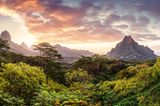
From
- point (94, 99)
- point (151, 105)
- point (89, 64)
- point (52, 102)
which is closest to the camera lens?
point (151, 105)

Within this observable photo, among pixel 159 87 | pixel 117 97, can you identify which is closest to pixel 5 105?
pixel 159 87

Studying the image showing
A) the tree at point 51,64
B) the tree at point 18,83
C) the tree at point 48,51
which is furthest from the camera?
the tree at point 48,51

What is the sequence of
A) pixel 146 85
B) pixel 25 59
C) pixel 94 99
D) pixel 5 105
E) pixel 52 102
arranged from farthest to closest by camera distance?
pixel 25 59 < pixel 94 99 < pixel 146 85 < pixel 52 102 < pixel 5 105

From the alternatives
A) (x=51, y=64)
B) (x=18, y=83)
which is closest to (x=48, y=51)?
(x=51, y=64)

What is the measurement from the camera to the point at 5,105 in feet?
121

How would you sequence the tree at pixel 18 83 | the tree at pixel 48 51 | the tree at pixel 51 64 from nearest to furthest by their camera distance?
the tree at pixel 18 83 → the tree at pixel 51 64 → the tree at pixel 48 51

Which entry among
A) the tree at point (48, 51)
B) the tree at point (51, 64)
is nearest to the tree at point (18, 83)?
the tree at point (51, 64)

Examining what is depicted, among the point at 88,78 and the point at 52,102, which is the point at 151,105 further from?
the point at 88,78

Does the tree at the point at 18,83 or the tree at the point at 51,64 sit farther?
the tree at the point at 51,64

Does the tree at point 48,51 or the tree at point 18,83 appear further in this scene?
the tree at point 48,51

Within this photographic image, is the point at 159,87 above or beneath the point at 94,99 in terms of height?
above

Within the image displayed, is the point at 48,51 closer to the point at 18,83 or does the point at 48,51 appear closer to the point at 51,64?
the point at 51,64

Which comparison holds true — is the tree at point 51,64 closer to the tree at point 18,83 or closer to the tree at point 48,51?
the tree at point 48,51

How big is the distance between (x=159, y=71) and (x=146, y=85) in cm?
321
